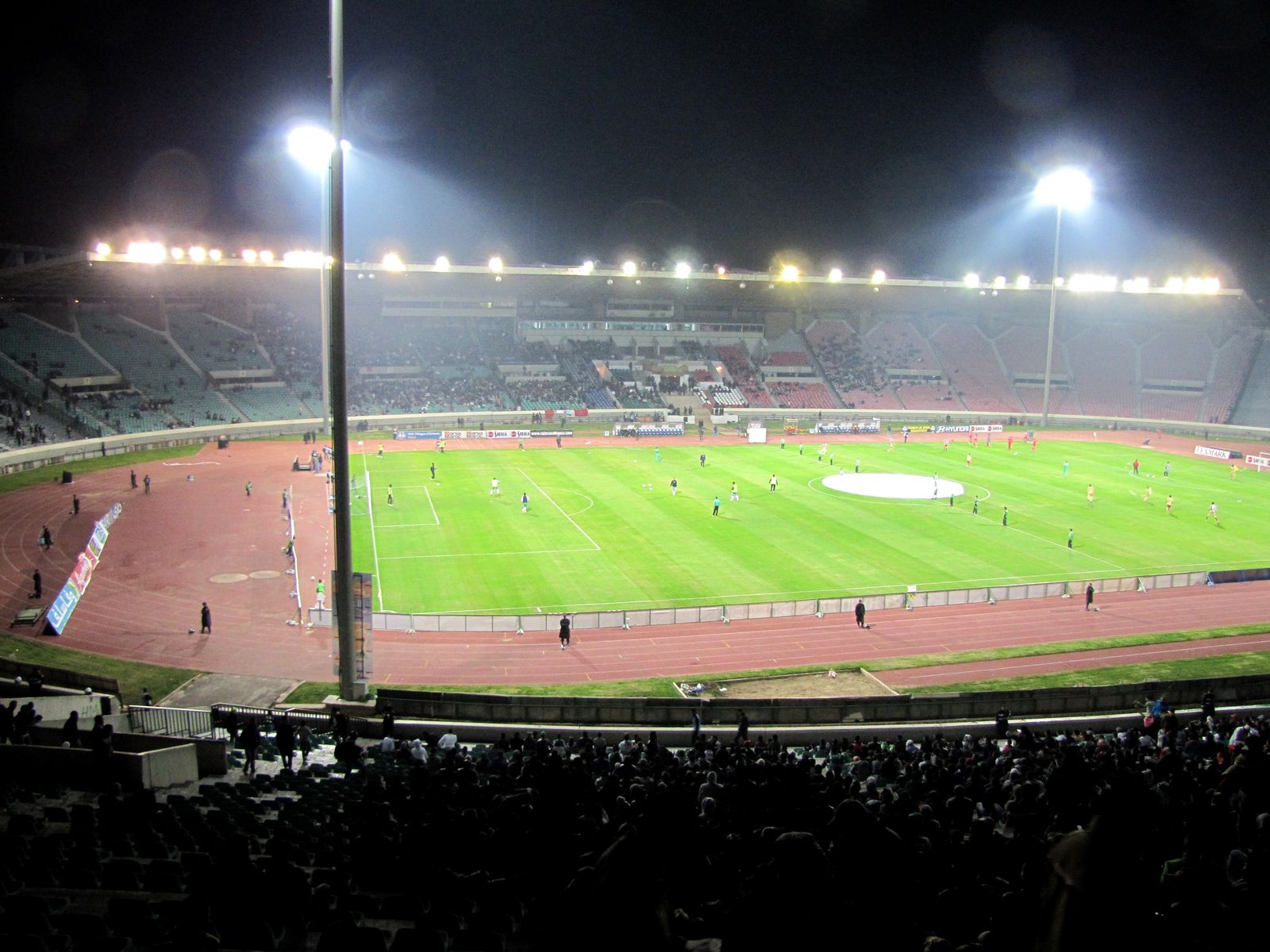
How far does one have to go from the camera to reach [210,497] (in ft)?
151

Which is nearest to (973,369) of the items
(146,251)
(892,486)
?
(892,486)

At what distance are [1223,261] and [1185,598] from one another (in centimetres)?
7407

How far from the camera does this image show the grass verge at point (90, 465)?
1916 inches

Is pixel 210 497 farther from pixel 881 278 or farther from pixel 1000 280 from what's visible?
pixel 1000 280

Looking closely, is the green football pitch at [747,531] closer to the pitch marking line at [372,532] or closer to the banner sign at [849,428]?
the pitch marking line at [372,532]

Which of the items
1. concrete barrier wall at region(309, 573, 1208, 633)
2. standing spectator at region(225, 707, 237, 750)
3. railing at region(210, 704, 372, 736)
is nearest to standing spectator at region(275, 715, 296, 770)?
standing spectator at region(225, 707, 237, 750)

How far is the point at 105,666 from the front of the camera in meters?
23.5

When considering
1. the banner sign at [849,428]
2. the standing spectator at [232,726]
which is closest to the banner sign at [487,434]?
the banner sign at [849,428]

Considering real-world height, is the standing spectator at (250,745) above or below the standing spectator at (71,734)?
below

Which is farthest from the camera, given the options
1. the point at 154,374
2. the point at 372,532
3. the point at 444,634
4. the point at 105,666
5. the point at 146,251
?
the point at 154,374

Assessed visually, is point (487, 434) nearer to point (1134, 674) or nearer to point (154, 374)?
point (154, 374)

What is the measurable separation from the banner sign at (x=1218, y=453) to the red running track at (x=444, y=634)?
36.8 metres

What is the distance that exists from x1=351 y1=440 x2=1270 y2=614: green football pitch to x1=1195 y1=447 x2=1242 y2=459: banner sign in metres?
5.27

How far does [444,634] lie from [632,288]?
73.4 metres
